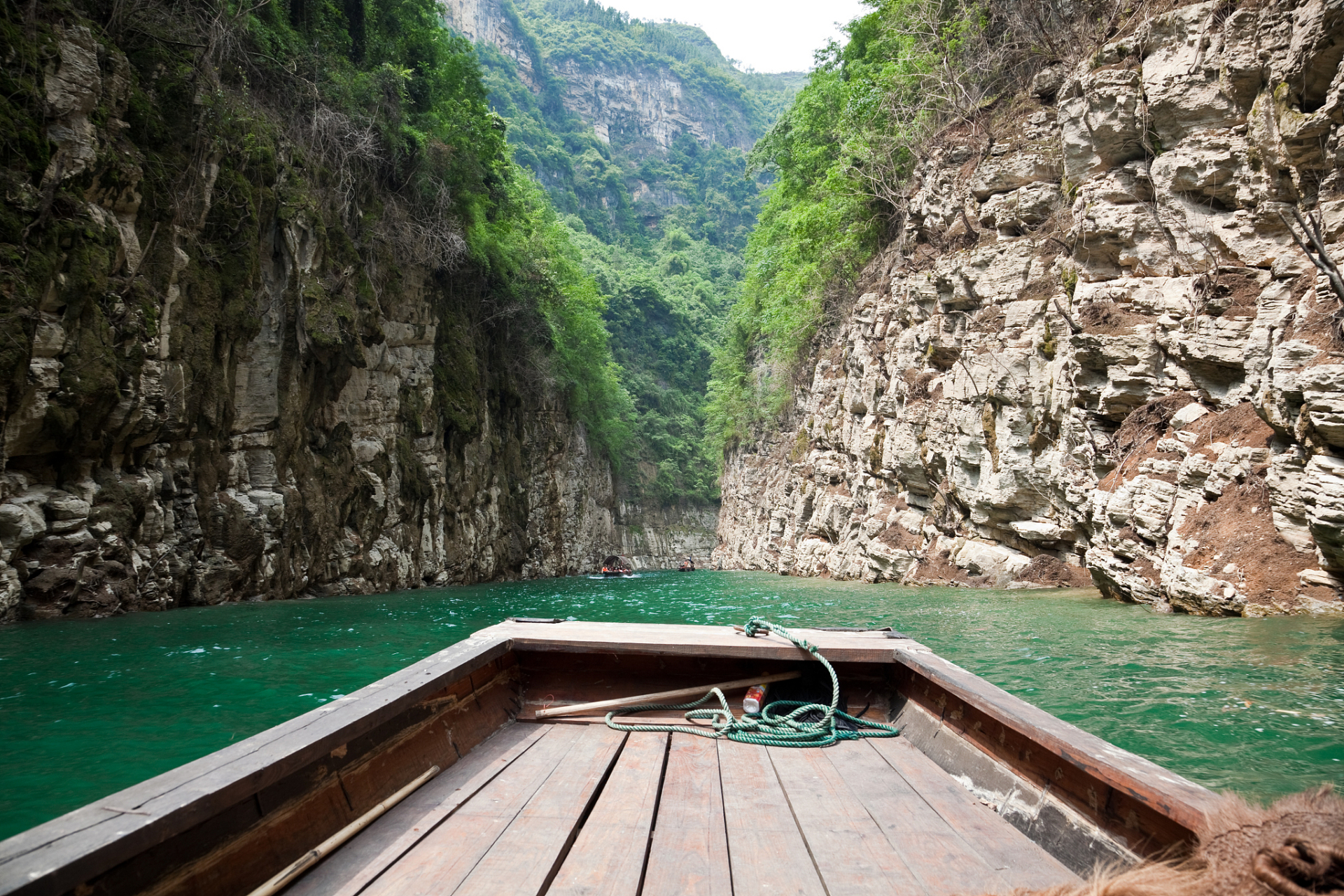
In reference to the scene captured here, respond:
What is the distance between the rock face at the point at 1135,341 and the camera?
799 cm

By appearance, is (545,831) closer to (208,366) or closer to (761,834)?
(761,834)

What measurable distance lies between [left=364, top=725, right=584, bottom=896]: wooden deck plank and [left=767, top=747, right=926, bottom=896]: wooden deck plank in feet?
3.08

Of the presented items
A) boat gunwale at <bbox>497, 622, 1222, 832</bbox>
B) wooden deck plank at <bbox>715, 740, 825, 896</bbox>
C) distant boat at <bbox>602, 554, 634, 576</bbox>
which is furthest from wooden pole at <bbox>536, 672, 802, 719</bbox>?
distant boat at <bbox>602, 554, 634, 576</bbox>

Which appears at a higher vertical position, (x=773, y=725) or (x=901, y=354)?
(x=901, y=354)

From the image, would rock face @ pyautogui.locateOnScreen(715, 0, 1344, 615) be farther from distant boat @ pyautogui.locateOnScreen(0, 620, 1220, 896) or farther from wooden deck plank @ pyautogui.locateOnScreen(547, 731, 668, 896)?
wooden deck plank @ pyautogui.locateOnScreen(547, 731, 668, 896)

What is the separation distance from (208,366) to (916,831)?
12887 mm

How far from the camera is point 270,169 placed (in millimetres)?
13312

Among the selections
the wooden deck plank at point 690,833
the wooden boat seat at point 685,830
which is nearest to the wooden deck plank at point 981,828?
the wooden boat seat at point 685,830

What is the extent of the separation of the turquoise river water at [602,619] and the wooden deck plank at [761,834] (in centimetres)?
266

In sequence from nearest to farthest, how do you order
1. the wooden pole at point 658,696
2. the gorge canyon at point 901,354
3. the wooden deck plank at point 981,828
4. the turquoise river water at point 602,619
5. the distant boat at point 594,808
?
the distant boat at point 594,808 → the wooden deck plank at point 981,828 → the wooden pole at point 658,696 → the turquoise river water at point 602,619 → the gorge canyon at point 901,354

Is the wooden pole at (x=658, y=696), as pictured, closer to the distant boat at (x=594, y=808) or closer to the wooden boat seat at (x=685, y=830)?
the distant boat at (x=594, y=808)

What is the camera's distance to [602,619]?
10773 millimetres

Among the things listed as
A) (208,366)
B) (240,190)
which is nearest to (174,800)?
(208,366)

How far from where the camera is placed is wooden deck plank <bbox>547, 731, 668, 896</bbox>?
187 centimetres
